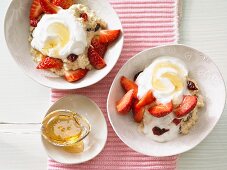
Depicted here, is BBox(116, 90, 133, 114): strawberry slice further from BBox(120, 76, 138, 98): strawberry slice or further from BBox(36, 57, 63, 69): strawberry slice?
BBox(36, 57, 63, 69): strawberry slice

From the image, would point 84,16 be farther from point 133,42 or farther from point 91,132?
point 91,132

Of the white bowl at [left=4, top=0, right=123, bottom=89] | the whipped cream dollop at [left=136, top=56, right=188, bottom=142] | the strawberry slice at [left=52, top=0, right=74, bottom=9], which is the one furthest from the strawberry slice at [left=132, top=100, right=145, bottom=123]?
the strawberry slice at [left=52, top=0, right=74, bottom=9]

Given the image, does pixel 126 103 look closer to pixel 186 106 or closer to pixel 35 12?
pixel 186 106

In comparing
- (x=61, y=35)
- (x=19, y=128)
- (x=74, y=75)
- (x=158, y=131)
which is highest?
(x=61, y=35)

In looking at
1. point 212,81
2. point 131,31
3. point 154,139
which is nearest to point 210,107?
point 212,81

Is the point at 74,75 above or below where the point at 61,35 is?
below

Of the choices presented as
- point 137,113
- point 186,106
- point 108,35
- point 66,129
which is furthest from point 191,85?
point 66,129

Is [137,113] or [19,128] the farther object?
[19,128]
